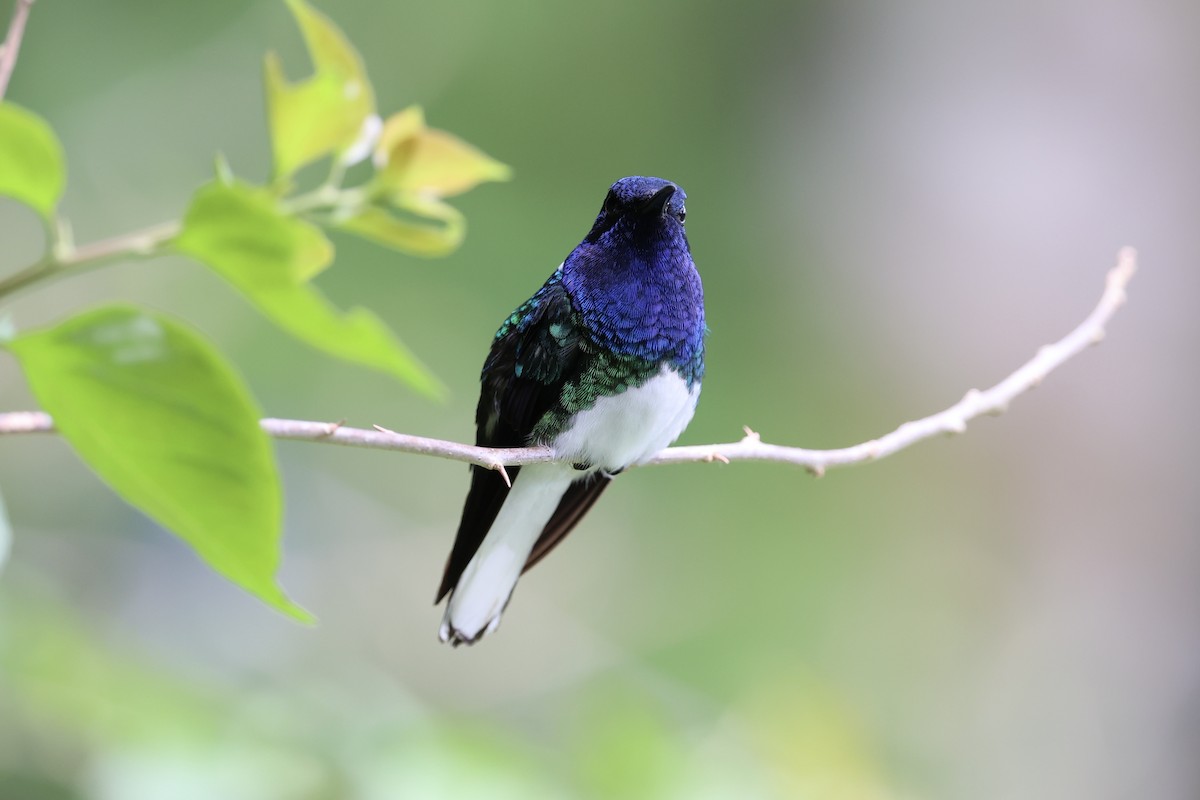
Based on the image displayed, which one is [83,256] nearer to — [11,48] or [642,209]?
[11,48]

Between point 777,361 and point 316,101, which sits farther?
point 777,361

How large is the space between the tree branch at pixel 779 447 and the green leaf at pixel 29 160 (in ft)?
0.54

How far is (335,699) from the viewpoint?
1.58m

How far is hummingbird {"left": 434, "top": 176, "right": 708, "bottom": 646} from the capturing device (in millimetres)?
1219

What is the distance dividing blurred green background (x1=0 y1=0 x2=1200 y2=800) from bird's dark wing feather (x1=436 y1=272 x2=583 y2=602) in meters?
1.48

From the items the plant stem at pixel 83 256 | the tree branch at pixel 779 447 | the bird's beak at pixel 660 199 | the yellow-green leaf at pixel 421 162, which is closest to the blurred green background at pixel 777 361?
the tree branch at pixel 779 447

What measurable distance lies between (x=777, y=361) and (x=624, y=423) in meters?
2.66

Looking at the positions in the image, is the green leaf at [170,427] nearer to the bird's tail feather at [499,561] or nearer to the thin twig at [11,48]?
the thin twig at [11,48]

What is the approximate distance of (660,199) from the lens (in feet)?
3.72

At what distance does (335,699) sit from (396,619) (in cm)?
150

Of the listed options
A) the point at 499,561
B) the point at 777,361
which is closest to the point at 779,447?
the point at 499,561

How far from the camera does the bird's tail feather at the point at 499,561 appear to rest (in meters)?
1.33

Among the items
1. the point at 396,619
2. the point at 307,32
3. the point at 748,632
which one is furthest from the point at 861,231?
the point at 307,32

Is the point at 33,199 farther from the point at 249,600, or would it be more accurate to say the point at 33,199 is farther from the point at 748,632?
the point at 748,632
